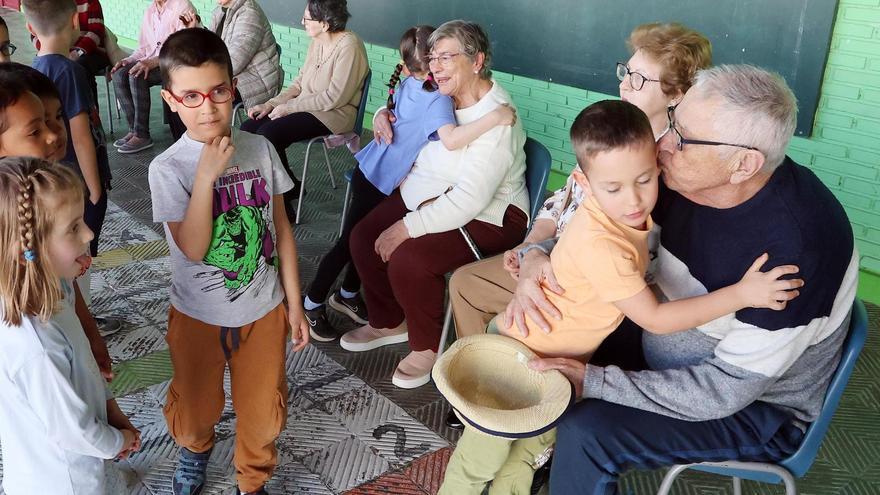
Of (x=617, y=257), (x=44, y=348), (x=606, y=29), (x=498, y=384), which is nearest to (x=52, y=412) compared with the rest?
(x=44, y=348)

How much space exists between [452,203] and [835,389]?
151cm

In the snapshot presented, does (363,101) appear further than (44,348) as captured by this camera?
Yes

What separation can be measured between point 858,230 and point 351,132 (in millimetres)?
2921

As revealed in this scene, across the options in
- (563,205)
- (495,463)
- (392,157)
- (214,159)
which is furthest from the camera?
(392,157)

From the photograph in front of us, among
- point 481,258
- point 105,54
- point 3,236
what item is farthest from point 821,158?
point 105,54

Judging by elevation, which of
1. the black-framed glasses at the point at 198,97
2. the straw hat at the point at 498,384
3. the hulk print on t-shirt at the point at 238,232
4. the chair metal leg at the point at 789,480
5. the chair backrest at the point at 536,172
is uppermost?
the black-framed glasses at the point at 198,97

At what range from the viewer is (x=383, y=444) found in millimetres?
2594

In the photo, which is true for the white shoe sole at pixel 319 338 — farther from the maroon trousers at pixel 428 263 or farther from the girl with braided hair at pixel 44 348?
the girl with braided hair at pixel 44 348

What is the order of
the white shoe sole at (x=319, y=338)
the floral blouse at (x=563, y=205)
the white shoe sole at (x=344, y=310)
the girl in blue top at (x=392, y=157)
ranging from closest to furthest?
the floral blouse at (x=563, y=205) < the girl in blue top at (x=392, y=157) < the white shoe sole at (x=319, y=338) < the white shoe sole at (x=344, y=310)

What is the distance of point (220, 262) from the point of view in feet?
6.47

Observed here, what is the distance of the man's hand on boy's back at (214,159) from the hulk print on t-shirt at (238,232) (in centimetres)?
14

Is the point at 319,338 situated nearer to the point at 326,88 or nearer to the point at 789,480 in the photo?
the point at 326,88

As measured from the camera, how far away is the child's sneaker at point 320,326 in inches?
129

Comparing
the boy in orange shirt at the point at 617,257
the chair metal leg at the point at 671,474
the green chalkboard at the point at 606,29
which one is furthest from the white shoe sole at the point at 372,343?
the green chalkboard at the point at 606,29
